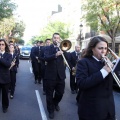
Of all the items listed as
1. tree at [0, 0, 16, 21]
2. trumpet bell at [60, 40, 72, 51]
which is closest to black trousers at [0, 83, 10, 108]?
trumpet bell at [60, 40, 72, 51]

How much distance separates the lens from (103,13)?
26156 millimetres

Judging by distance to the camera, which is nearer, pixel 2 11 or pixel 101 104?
pixel 101 104

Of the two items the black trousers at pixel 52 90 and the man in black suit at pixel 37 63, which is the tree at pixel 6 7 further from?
the black trousers at pixel 52 90

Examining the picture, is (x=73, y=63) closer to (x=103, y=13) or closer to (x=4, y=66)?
(x=4, y=66)

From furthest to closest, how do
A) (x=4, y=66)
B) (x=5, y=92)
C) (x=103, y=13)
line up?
1. (x=103, y=13)
2. (x=5, y=92)
3. (x=4, y=66)

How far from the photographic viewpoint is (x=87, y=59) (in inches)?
141

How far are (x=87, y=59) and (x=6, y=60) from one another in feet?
11.5

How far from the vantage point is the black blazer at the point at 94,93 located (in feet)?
11.5

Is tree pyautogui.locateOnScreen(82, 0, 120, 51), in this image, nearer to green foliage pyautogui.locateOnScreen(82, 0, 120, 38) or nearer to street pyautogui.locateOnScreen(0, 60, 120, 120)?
green foliage pyautogui.locateOnScreen(82, 0, 120, 38)

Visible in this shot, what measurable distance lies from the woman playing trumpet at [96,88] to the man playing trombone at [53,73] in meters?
3.11

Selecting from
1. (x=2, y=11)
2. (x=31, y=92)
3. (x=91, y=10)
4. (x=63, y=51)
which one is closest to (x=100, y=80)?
(x=63, y=51)

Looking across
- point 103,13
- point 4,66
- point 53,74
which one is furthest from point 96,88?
point 103,13

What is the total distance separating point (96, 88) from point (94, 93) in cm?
6

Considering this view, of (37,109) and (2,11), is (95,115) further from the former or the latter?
(2,11)
